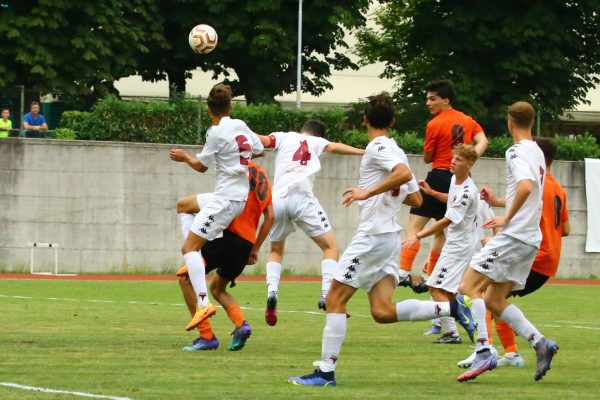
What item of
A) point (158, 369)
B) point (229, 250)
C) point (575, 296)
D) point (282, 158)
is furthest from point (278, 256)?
point (575, 296)

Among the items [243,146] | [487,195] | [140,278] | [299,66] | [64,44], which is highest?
[64,44]

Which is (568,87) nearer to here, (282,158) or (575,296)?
(575,296)

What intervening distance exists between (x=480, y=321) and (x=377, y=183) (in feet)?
4.16

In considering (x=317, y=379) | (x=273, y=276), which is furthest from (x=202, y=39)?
(x=317, y=379)

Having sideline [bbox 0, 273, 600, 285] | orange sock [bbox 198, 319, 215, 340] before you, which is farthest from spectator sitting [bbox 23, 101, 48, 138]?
orange sock [bbox 198, 319, 215, 340]

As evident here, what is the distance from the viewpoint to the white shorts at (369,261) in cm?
976

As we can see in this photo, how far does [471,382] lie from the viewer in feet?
32.7

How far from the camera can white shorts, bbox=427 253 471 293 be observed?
13047 millimetres

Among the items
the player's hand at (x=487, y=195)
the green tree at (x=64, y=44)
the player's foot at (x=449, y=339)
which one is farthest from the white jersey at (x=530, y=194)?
the green tree at (x=64, y=44)

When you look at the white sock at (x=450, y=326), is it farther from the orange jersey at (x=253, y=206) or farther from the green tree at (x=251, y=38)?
the green tree at (x=251, y=38)

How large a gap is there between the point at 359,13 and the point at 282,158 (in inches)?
1000

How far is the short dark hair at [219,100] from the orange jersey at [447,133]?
3.49 m

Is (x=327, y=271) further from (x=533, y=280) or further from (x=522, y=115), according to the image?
(x=522, y=115)

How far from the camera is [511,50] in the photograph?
38.5 m
